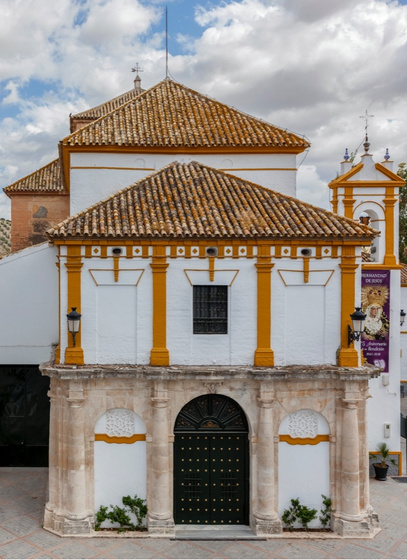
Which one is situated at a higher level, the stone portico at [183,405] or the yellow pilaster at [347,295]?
the yellow pilaster at [347,295]

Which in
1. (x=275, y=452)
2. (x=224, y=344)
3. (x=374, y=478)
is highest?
(x=224, y=344)

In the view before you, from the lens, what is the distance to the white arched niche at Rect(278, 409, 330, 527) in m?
12.7

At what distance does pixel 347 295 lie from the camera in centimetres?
1278

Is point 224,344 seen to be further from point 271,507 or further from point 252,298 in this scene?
point 271,507

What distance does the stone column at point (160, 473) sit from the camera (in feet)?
40.6

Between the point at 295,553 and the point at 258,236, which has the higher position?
the point at 258,236

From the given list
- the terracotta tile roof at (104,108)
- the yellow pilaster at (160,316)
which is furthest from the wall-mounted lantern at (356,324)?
the terracotta tile roof at (104,108)

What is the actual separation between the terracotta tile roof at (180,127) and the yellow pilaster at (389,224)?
332cm

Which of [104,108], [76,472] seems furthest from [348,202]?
[104,108]

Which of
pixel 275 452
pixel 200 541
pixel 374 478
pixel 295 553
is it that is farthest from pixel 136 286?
pixel 374 478

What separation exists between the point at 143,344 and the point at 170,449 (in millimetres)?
2719

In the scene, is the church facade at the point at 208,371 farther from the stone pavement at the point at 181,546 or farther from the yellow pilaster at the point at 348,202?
the yellow pilaster at the point at 348,202

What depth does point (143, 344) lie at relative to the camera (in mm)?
12656

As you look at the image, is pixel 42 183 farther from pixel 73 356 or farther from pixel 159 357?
pixel 159 357
